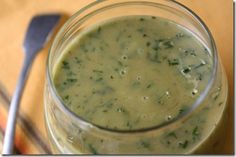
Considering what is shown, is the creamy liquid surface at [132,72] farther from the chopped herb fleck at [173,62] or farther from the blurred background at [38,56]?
the blurred background at [38,56]

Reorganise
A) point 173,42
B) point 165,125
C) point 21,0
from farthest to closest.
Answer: point 21,0 → point 173,42 → point 165,125

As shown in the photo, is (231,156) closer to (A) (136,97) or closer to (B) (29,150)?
(A) (136,97)

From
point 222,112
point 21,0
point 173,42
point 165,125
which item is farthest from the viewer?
point 21,0

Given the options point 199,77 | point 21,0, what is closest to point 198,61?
point 199,77

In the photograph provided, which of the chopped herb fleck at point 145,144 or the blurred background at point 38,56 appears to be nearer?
the chopped herb fleck at point 145,144

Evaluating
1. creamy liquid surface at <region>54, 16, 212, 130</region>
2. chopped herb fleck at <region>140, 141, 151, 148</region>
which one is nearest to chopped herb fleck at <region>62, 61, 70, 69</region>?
creamy liquid surface at <region>54, 16, 212, 130</region>

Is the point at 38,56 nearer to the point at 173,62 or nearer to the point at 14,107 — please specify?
the point at 14,107

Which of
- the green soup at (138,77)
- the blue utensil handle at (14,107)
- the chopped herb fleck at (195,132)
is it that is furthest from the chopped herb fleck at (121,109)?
the blue utensil handle at (14,107)
